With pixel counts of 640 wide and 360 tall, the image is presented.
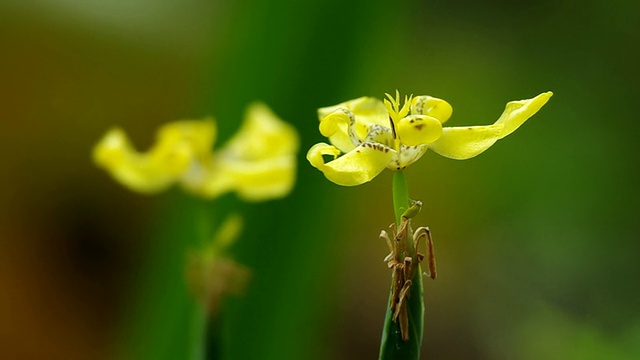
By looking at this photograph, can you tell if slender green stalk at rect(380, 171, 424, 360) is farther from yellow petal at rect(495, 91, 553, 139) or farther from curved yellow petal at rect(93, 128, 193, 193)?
curved yellow petal at rect(93, 128, 193, 193)

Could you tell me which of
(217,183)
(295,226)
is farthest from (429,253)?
(295,226)

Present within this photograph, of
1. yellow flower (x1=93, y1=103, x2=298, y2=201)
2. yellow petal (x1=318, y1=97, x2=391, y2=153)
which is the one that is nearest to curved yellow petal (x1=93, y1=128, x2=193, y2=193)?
yellow flower (x1=93, y1=103, x2=298, y2=201)

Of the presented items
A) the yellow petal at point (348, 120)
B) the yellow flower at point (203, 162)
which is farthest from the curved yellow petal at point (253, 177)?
the yellow petal at point (348, 120)

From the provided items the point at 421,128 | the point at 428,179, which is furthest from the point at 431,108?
the point at 428,179

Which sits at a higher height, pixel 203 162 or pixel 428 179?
pixel 428 179

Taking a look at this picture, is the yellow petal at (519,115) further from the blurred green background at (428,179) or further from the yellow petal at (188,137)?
the blurred green background at (428,179)

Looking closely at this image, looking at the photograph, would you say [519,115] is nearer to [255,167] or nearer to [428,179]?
[255,167]
